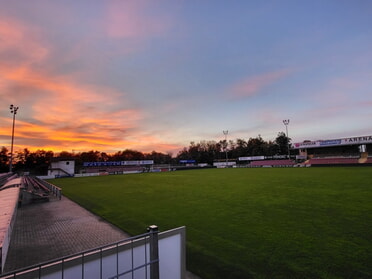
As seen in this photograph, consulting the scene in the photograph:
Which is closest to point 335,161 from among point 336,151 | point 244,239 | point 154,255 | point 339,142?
point 339,142

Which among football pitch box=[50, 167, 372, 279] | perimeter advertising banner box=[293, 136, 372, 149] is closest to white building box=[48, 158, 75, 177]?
football pitch box=[50, 167, 372, 279]

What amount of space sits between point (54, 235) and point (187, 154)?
332 feet

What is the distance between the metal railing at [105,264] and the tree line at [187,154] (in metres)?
57.8

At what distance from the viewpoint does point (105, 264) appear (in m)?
2.01

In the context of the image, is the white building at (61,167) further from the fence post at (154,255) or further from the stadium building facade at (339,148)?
the stadium building facade at (339,148)

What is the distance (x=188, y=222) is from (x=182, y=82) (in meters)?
16.4

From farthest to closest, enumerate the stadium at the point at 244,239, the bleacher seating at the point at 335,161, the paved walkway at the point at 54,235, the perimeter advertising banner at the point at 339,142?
1. the perimeter advertising banner at the point at 339,142
2. the bleacher seating at the point at 335,161
3. the paved walkway at the point at 54,235
4. the stadium at the point at 244,239

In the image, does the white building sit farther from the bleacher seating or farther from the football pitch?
the bleacher seating

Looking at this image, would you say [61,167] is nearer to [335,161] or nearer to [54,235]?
[54,235]

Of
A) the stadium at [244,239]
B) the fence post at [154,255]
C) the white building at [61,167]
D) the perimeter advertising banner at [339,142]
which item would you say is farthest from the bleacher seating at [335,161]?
the white building at [61,167]

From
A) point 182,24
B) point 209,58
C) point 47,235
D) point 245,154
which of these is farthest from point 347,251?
point 245,154

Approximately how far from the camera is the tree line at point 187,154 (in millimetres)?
68875

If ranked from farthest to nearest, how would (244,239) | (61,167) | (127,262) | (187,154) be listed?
1. (187,154)
2. (61,167)
3. (244,239)
4. (127,262)

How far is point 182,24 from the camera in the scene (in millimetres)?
13602
